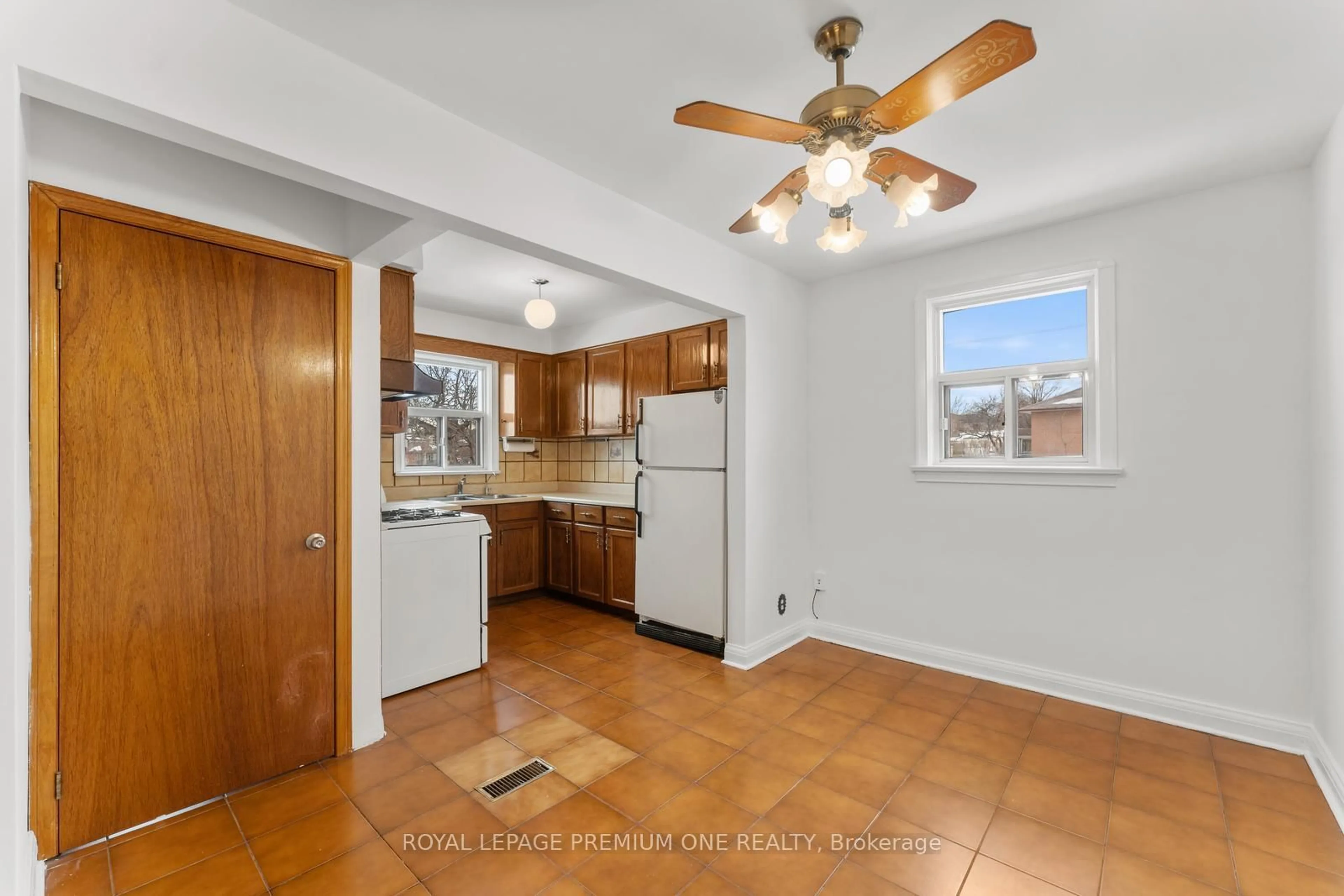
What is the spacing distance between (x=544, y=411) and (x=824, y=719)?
3797 mm

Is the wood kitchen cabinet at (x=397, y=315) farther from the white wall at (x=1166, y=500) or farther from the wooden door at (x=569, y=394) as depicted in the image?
the white wall at (x=1166, y=500)

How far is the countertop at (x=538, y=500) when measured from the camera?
14.6ft

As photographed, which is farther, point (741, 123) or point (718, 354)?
point (718, 354)

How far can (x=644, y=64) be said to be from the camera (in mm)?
1795

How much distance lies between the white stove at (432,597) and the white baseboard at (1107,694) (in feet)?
7.76

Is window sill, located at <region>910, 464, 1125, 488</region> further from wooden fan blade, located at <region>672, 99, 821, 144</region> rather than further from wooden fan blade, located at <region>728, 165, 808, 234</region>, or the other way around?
wooden fan blade, located at <region>672, 99, 821, 144</region>

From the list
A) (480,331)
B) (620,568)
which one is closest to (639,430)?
(620,568)

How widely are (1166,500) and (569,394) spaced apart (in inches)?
171

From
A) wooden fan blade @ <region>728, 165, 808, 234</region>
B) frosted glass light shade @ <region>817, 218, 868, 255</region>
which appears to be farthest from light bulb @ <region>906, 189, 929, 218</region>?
wooden fan blade @ <region>728, 165, 808, 234</region>

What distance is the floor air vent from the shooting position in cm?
221

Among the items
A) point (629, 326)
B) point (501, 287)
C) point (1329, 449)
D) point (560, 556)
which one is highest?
point (501, 287)

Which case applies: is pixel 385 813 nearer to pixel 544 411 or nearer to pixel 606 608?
pixel 606 608

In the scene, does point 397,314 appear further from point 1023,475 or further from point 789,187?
point 1023,475

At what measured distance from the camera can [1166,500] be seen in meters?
2.75
